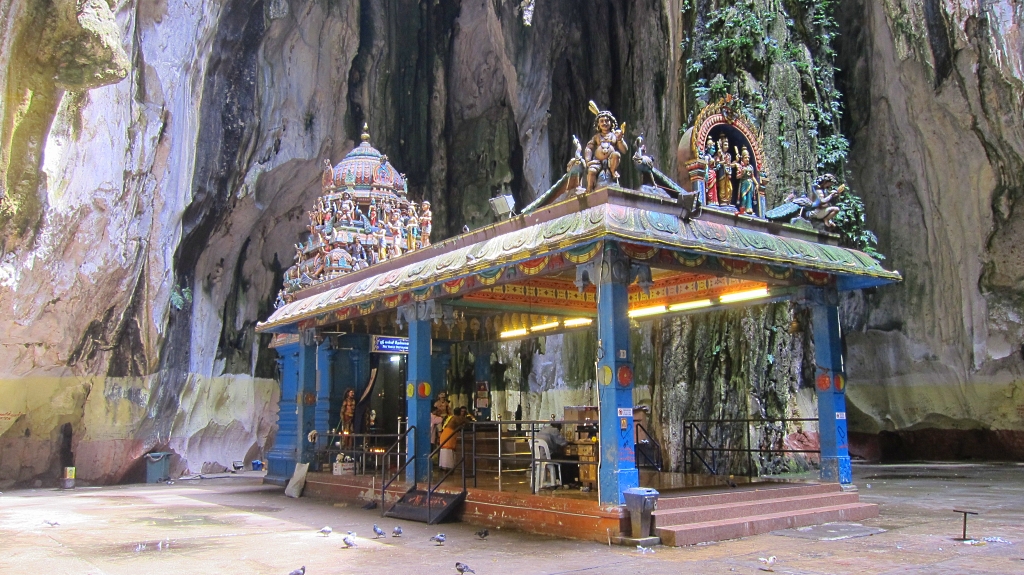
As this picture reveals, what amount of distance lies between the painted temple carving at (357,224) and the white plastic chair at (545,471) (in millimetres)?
6364

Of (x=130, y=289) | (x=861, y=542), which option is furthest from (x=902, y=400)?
(x=130, y=289)

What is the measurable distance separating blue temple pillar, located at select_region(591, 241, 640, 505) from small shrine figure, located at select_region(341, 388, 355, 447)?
747cm

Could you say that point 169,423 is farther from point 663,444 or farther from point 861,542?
point 861,542

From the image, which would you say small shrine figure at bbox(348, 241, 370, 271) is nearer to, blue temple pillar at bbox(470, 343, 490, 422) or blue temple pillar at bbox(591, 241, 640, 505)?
blue temple pillar at bbox(470, 343, 490, 422)

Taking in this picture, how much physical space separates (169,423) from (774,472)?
1519 centimetres

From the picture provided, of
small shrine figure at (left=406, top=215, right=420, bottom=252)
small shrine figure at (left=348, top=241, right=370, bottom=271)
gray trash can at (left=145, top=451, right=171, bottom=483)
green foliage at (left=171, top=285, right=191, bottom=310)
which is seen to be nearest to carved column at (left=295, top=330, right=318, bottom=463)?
small shrine figure at (left=348, top=241, right=370, bottom=271)

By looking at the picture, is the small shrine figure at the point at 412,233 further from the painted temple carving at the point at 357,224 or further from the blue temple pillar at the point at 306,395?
the blue temple pillar at the point at 306,395

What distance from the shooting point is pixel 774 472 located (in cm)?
1498

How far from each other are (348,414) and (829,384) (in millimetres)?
8213

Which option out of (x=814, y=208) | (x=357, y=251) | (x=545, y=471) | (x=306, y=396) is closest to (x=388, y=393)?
(x=306, y=396)

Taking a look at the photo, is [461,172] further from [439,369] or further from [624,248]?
[624,248]

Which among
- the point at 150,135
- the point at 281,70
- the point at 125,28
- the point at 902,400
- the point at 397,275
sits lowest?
the point at 902,400

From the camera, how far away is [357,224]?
16234 millimetres

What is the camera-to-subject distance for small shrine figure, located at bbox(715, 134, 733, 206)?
371 inches
